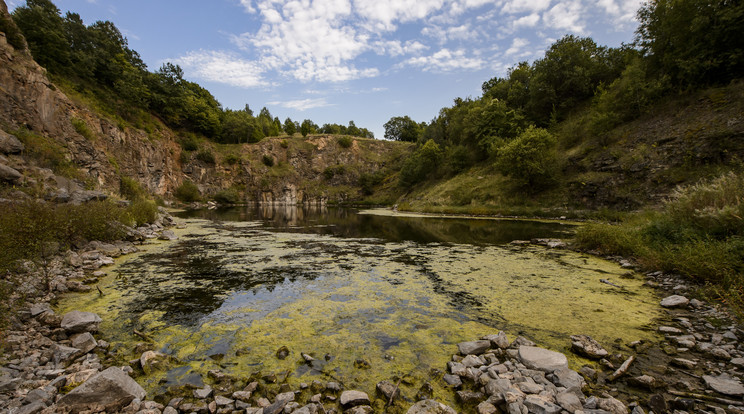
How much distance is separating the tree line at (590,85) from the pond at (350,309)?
26811 mm

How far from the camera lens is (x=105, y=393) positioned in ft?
10.3

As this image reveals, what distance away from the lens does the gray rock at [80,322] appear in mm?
4781

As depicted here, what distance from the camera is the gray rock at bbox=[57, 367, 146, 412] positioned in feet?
9.84

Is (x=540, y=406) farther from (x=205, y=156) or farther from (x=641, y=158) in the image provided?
(x=205, y=156)

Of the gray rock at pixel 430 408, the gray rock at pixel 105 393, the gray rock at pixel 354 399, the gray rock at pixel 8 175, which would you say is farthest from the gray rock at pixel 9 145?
the gray rock at pixel 430 408

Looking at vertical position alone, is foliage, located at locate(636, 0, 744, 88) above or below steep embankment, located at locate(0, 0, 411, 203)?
above

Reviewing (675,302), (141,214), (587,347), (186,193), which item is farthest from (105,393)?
(186,193)

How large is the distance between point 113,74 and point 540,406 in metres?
72.5


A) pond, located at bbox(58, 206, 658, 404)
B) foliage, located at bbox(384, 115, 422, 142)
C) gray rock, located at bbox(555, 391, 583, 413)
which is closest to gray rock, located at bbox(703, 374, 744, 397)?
pond, located at bbox(58, 206, 658, 404)

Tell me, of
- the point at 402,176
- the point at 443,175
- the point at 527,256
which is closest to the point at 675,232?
the point at 527,256

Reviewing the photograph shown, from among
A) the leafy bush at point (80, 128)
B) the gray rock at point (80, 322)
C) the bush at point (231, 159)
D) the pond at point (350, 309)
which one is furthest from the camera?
the bush at point (231, 159)

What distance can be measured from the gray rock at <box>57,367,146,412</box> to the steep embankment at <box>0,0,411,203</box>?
47.5ft

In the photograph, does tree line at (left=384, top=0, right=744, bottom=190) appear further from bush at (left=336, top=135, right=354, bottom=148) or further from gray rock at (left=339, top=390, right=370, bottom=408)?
bush at (left=336, top=135, right=354, bottom=148)

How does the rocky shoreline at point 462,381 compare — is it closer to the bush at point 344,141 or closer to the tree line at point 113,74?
the tree line at point 113,74
